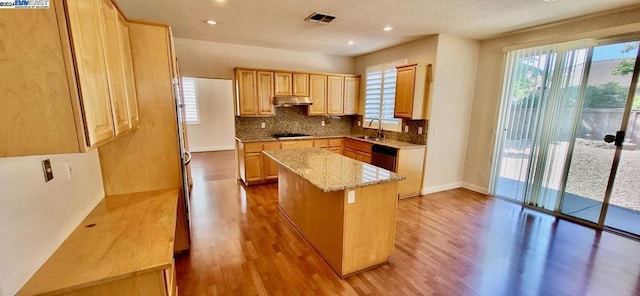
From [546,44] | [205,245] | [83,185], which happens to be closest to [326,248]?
[205,245]

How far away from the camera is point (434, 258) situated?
100 inches

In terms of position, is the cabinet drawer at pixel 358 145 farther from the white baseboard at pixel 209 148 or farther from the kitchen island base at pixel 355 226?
the white baseboard at pixel 209 148

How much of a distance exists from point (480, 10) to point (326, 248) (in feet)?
10.3

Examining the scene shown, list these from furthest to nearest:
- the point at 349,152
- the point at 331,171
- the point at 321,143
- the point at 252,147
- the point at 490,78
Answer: the point at 349,152 → the point at 321,143 → the point at 252,147 → the point at 490,78 → the point at 331,171

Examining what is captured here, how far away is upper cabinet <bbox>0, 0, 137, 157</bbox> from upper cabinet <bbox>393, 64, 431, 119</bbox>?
3905mm

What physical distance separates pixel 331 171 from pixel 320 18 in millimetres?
2046

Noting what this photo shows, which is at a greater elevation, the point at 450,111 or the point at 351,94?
the point at 351,94

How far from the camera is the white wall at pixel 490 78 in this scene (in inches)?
126

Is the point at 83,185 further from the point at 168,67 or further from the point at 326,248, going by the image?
the point at 326,248

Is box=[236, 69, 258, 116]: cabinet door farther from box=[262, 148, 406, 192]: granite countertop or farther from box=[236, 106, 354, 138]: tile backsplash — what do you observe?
box=[262, 148, 406, 192]: granite countertop

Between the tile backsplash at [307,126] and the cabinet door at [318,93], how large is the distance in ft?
0.98

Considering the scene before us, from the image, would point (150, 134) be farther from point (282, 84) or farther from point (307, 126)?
point (307, 126)

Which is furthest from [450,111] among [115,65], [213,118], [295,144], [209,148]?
[209,148]

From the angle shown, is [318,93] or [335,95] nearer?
[318,93]
